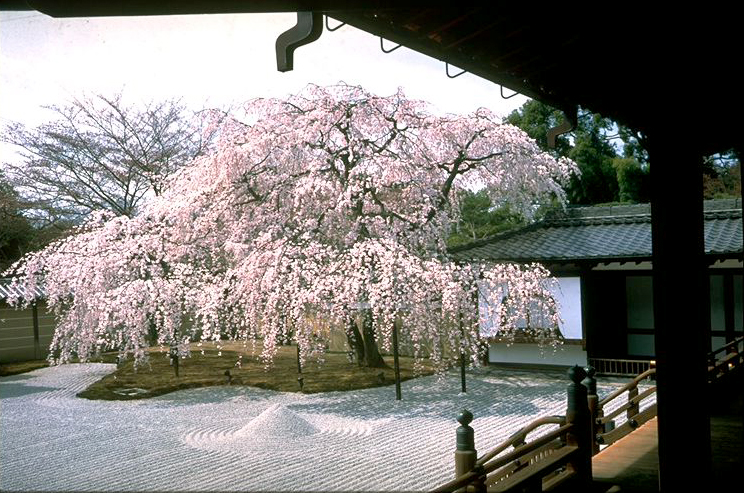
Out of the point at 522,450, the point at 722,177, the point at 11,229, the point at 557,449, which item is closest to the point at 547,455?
the point at 557,449

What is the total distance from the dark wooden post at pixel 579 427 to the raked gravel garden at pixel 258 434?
279cm

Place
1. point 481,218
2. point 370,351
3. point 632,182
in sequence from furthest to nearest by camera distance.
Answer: point 481,218, point 632,182, point 370,351

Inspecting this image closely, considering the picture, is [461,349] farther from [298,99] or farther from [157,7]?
[157,7]

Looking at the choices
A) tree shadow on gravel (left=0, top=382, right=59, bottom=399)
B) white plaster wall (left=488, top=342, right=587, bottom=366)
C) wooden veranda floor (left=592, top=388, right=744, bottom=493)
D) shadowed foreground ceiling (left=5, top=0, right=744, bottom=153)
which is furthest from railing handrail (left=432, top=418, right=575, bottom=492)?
tree shadow on gravel (left=0, top=382, right=59, bottom=399)

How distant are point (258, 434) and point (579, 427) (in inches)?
227

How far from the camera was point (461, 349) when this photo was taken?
11.4 m

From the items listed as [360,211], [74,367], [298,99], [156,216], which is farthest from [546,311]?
[74,367]

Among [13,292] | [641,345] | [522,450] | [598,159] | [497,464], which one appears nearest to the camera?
[497,464]

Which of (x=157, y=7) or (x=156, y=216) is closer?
(x=157, y=7)

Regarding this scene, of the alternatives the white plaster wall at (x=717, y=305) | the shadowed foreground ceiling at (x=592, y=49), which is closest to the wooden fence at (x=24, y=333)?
the white plaster wall at (x=717, y=305)

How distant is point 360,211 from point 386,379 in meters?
3.36

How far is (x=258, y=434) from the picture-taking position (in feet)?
29.8

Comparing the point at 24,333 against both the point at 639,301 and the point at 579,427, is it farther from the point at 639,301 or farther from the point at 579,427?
the point at 579,427

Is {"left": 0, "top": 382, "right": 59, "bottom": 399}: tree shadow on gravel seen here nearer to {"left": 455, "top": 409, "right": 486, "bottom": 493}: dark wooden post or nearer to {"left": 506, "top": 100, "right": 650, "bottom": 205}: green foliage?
{"left": 455, "top": 409, "right": 486, "bottom": 493}: dark wooden post
